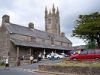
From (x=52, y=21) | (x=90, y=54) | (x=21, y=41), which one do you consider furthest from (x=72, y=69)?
(x=52, y=21)

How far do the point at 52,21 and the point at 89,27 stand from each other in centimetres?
6474

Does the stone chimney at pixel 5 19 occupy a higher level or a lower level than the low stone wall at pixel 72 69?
higher

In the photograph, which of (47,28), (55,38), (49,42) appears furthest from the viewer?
(47,28)

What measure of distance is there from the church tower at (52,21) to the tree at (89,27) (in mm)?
57031

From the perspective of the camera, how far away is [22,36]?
63219 millimetres

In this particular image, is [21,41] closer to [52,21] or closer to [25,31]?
[25,31]

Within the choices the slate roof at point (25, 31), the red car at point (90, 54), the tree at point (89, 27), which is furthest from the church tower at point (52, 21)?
the red car at point (90, 54)

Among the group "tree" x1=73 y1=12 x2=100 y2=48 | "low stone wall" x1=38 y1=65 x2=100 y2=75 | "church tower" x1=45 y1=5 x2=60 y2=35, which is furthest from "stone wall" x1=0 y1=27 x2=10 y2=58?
"church tower" x1=45 y1=5 x2=60 y2=35

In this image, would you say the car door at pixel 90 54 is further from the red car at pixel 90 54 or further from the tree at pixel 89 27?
the tree at pixel 89 27

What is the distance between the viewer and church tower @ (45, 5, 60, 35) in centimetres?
11900

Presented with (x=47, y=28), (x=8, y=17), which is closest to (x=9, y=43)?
(x=8, y=17)

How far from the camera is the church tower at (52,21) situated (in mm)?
119000

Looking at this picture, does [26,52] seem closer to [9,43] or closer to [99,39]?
[9,43]

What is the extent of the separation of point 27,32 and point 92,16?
57.7ft
